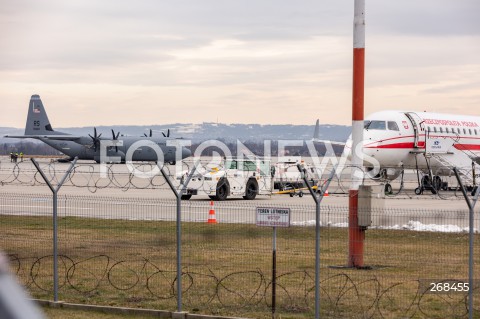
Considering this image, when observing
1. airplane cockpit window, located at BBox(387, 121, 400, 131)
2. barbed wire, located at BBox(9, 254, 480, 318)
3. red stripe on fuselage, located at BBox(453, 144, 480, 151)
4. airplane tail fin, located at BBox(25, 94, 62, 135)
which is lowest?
barbed wire, located at BBox(9, 254, 480, 318)

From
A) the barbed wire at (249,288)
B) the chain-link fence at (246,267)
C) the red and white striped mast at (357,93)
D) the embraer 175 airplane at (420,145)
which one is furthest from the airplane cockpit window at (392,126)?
the barbed wire at (249,288)

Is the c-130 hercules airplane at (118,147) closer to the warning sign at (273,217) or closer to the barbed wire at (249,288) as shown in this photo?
the barbed wire at (249,288)

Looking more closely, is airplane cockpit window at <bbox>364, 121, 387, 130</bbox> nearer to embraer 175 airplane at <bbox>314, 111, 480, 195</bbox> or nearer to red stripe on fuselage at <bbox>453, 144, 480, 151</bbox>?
embraer 175 airplane at <bbox>314, 111, 480, 195</bbox>

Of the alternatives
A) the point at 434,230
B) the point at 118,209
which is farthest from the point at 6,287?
the point at 118,209

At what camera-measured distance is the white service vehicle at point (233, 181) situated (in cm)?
3503

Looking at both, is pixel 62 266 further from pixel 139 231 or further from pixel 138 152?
pixel 138 152

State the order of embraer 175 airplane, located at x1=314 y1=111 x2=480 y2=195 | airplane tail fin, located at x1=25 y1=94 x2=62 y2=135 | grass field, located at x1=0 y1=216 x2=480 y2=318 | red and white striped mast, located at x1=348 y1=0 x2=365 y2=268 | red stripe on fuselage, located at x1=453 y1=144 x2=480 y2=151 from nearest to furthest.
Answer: grass field, located at x1=0 y1=216 x2=480 y2=318
red and white striped mast, located at x1=348 y1=0 x2=365 y2=268
embraer 175 airplane, located at x1=314 y1=111 x2=480 y2=195
red stripe on fuselage, located at x1=453 y1=144 x2=480 y2=151
airplane tail fin, located at x1=25 y1=94 x2=62 y2=135

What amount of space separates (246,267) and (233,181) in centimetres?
2053

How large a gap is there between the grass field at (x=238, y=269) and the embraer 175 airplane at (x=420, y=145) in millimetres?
20051

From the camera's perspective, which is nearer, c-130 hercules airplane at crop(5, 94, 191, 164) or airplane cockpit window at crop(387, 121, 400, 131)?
airplane cockpit window at crop(387, 121, 400, 131)

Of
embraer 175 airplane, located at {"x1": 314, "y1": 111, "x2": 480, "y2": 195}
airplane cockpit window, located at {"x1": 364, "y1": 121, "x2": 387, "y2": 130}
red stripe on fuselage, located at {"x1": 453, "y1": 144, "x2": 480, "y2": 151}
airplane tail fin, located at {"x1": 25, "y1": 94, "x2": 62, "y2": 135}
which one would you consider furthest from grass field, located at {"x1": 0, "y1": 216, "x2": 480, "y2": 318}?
airplane tail fin, located at {"x1": 25, "y1": 94, "x2": 62, "y2": 135}

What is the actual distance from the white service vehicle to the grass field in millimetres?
12710

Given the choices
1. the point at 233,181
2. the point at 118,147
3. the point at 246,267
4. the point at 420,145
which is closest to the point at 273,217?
the point at 246,267

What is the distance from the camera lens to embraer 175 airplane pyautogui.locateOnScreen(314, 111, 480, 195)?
4062 centimetres
